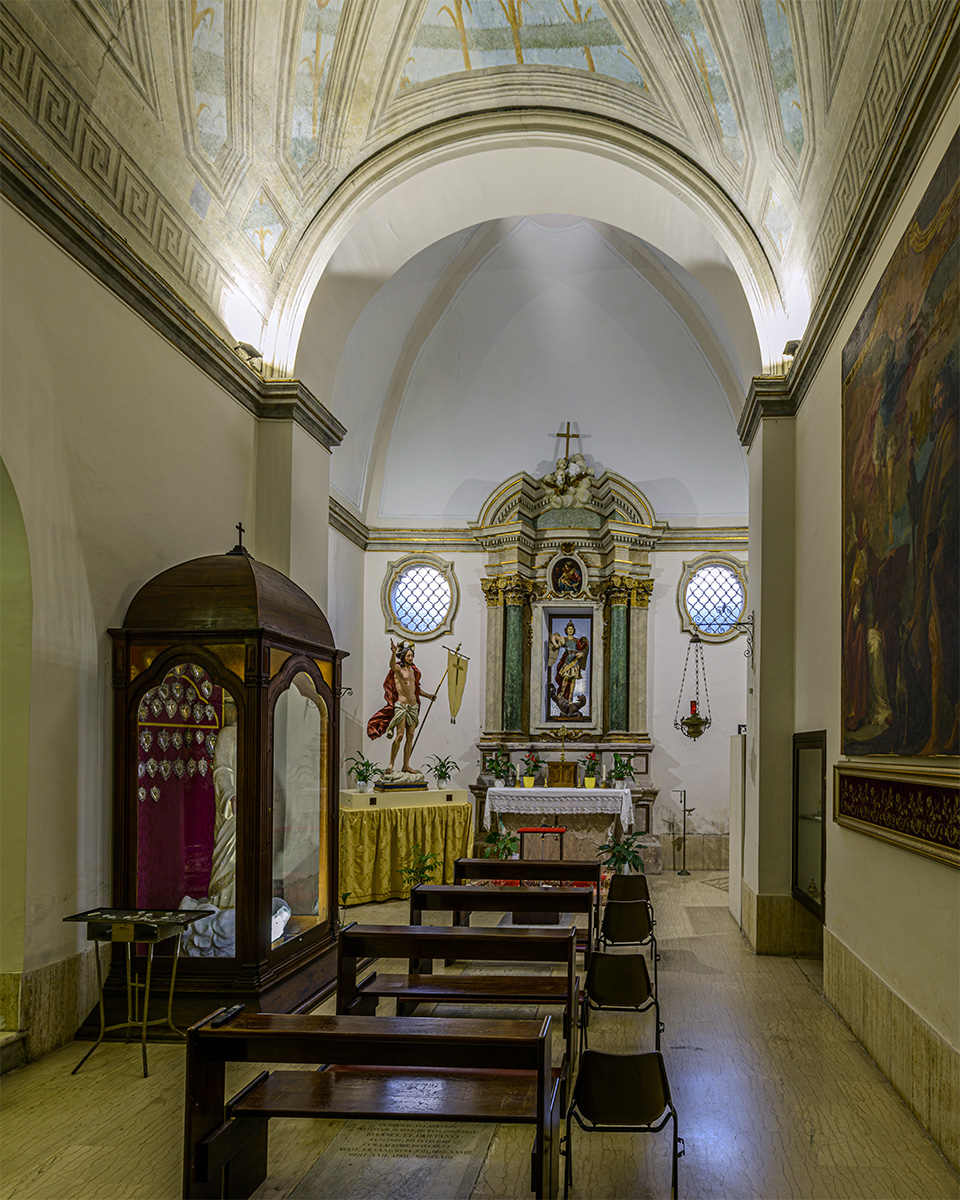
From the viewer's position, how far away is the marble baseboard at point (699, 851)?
14836 millimetres

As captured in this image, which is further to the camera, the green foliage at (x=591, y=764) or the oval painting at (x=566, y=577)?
the oval painting at (x=566, y=577)

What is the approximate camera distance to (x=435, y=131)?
380 inches

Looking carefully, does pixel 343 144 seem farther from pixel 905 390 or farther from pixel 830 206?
pixel 905 390

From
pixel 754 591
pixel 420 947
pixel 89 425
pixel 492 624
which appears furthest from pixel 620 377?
pixel 420 947

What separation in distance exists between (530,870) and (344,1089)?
482cm

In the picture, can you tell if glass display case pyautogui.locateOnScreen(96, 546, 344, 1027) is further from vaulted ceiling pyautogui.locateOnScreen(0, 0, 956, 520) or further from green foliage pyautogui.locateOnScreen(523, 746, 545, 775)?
green foliage pyautogui.locateOnScreen(523, 746, 545, 775)

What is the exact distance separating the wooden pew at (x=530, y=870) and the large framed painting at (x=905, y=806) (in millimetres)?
2712

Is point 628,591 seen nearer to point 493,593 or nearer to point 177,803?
point 493,593

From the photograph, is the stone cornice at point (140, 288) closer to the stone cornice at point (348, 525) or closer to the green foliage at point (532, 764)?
the stone cornice at point (348, 525)

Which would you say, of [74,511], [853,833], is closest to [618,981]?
[853,833]

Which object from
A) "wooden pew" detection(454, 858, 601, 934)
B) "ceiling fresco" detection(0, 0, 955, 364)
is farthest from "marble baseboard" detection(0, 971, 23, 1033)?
"ceiling fresco" detection(0, 0, 955, 364)

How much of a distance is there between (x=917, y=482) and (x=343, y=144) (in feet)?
22.6

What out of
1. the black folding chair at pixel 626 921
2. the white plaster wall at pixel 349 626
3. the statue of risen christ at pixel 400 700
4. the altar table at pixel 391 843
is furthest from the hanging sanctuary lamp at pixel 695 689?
the black folding chair at pixel 626 921

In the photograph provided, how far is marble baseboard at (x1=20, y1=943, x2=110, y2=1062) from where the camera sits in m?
5.68
